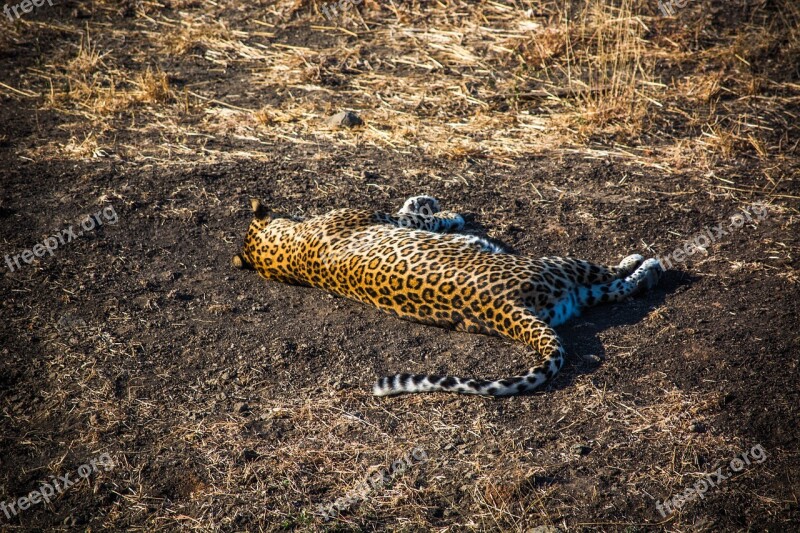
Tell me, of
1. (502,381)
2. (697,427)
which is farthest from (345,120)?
(697,427)

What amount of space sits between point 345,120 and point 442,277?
4.12m

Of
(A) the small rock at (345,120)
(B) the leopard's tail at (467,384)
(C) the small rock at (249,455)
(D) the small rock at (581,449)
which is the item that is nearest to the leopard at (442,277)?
(B) the leopard's tail at (467,384)

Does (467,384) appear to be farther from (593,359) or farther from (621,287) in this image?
(621,287)

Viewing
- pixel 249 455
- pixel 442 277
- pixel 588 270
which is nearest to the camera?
pixel 249 455

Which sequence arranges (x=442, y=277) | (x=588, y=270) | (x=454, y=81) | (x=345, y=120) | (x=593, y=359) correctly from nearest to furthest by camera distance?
1. (x=593, y=359)
2. (x=442, y=277)
3. (x=588, y=270)
4. (x=345, y=120)
5. (x=454, y=81)

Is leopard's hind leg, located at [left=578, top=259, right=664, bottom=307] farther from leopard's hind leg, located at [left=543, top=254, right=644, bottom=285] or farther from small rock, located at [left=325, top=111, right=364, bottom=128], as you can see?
small rock, located at [left=325, top=111, right=364, bottom=128]

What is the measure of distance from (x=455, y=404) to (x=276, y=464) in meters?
1.23

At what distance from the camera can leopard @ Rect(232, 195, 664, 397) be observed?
5496mm

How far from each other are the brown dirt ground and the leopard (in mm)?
137

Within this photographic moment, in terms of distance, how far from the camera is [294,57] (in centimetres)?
1103

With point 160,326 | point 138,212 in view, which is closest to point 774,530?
point 160,326

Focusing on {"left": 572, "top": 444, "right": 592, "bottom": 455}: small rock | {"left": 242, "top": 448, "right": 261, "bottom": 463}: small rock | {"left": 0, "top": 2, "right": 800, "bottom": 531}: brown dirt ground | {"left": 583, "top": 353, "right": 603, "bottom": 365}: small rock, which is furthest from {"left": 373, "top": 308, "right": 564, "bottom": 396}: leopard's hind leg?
{"left": 242, "top": 448, "right": 261, "bottom": 463}: small rock

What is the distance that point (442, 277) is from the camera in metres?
5.98

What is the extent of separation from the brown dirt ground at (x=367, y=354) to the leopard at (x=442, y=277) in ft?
0.45
